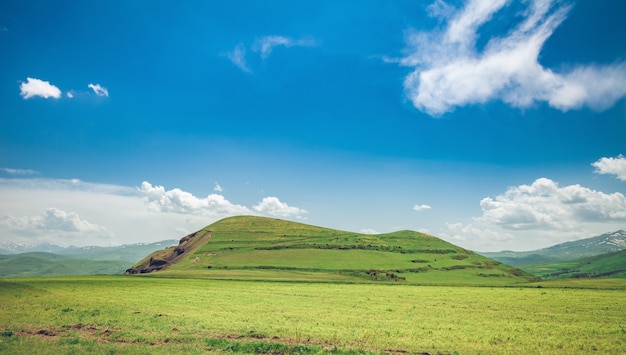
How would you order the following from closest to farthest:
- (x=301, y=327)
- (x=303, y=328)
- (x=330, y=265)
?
(x=303, y=328) → (x=301, y=327) → (x=330, y=265)

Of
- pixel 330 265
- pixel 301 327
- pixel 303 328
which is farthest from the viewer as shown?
pixel 330 265

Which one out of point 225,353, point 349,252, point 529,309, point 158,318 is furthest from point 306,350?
point 349,252

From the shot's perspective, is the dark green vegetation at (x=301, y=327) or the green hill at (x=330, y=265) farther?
the green hill at (x=330, y=265)

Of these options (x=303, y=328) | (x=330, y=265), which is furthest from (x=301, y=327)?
(x=330, y=265)

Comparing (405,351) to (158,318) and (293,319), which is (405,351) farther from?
(158,318)

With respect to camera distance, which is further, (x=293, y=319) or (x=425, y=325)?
(x=293, y=319)

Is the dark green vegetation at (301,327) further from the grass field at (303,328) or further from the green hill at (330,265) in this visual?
the green hill at (330,265)

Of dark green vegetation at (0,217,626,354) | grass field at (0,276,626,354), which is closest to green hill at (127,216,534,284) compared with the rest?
dark green vegetation at (0,217,626,354)

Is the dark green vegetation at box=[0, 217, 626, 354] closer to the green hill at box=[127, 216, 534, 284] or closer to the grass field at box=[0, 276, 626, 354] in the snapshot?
the grass field at box=[0, 276, 626, 354]

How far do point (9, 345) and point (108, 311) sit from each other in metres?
17.6

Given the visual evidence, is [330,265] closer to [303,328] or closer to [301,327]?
[301,327]

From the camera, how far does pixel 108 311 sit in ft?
139

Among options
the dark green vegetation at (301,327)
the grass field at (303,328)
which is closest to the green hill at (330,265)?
the dark green vegetation at (301,327)

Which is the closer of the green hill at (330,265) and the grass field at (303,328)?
the grass field at (303,328)
